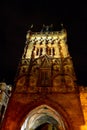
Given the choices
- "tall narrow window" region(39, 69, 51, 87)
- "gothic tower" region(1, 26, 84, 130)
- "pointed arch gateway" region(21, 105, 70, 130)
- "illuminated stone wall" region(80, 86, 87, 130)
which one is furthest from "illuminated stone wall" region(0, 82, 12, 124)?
"illuminated stone wall" region(80, 86, 87, 130)

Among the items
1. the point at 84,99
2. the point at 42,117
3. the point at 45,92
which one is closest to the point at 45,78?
the point at 45,92

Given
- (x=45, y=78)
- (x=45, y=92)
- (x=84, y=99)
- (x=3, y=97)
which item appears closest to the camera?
(x=84, y=99)

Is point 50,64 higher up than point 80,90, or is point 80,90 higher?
point 50,64

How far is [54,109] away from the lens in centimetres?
1875

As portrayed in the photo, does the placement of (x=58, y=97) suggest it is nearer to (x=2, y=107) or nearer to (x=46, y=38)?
(x=2, y=107)

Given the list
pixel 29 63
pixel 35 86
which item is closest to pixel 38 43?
pixel 29 63

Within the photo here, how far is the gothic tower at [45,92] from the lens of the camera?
18.3 metres

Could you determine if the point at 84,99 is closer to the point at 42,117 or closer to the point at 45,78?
the point at 45,78

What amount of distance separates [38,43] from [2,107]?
10951mm

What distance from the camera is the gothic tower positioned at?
1830 cm

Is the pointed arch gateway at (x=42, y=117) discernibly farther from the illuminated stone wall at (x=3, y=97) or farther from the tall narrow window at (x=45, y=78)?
the illuminated stone wall at (x=3, y=97)

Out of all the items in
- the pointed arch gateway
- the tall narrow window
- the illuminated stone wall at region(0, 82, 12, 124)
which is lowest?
the pointed arch gateway

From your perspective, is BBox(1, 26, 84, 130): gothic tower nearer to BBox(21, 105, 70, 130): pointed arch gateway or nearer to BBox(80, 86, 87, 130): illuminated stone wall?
BBox(21, 105, 70, 130): pointed arch gateway

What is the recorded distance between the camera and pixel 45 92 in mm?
20094
